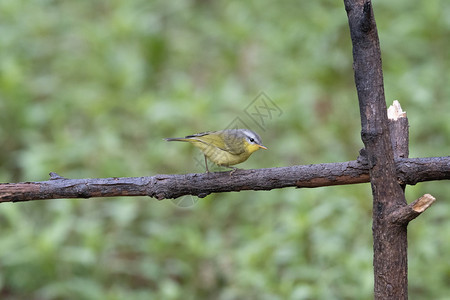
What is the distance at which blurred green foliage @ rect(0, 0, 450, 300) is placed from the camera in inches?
194

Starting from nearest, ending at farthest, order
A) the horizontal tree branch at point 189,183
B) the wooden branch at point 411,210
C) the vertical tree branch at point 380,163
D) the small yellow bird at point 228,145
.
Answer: the wooden branch at point 411,210 < the vertical tree branch at point 380,163 < the horizontal tree branch at point 189,183 < the small yellow bird at point 228,145

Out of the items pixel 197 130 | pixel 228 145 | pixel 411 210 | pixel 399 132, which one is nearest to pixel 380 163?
pixel 411 210

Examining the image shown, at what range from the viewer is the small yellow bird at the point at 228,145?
337 cm

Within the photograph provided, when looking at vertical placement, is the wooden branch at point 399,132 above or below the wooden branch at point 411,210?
above

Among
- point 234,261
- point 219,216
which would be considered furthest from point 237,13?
point 234,261

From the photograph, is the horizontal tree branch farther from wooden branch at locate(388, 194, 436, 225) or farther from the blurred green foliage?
the blurred green foliage

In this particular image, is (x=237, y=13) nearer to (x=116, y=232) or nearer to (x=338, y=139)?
(x=338, y=139)

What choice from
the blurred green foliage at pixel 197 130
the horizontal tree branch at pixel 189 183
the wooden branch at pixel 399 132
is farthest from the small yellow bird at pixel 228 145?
the blurred green foliage at pixel 197 130

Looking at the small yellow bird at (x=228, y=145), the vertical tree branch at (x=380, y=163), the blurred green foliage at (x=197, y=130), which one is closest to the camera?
the vertical tree branch at (x=380, y=163)

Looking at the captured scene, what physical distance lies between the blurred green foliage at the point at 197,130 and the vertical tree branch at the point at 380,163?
1.69 metres

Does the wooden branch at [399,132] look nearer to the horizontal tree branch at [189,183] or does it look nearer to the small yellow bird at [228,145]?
the horizontal tree branch at [189,183]

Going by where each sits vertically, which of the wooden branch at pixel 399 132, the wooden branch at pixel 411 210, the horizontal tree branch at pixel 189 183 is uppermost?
the wooden branch at pixel 399 132

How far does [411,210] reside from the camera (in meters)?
2.62

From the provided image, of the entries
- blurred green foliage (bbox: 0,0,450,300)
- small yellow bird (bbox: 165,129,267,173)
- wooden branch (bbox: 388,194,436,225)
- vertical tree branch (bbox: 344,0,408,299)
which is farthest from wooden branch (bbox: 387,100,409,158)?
blurred green foliage (bbox: 0,0,450,300)
